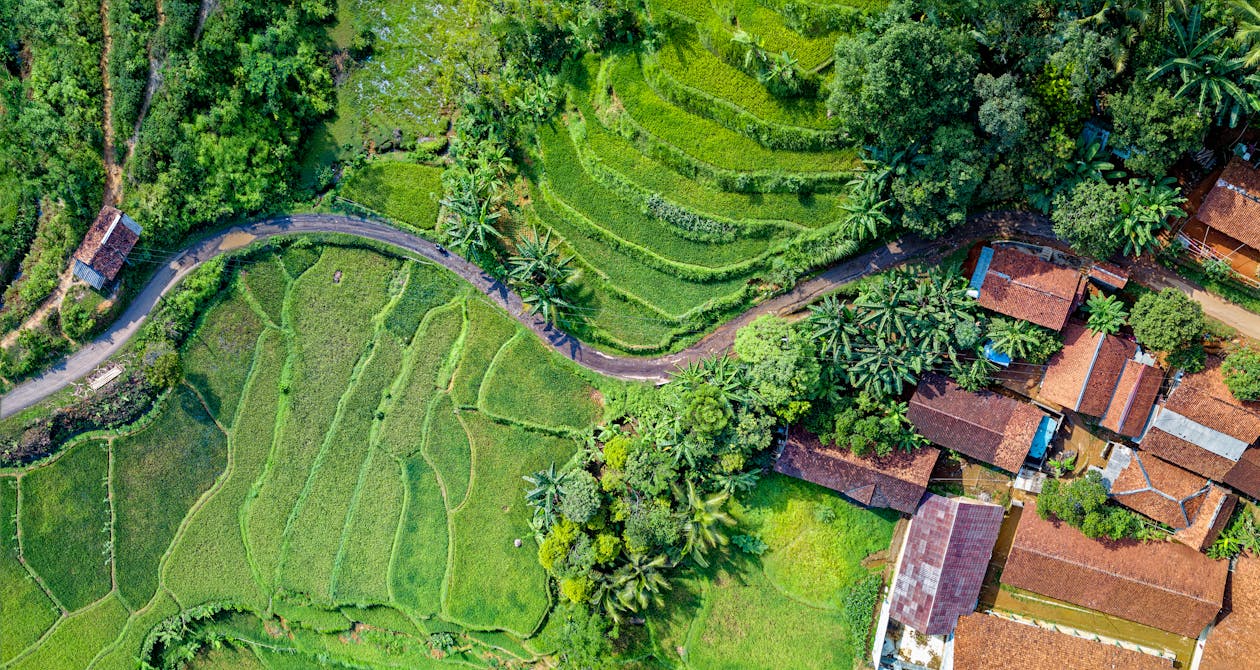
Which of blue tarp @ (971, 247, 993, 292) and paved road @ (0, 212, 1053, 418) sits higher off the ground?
blue tarp @ (971, 247, 993, 292)

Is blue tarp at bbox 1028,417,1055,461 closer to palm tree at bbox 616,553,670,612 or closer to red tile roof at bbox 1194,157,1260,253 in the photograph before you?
red tile roof at bbox 1194,157,1260,253

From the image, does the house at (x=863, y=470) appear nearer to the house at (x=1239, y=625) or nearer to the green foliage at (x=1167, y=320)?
the green foliage at (x=1167, y=320)

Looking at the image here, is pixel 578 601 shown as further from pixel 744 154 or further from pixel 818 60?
pixel 818 60

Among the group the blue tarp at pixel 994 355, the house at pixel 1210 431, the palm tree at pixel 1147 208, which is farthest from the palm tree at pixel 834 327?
the house at pixel 1210 431

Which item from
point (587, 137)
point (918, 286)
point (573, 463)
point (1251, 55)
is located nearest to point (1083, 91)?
point (1251, 55)

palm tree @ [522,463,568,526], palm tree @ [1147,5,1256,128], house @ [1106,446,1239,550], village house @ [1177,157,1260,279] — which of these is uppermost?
palm tree @ [1147,5,1256,128]

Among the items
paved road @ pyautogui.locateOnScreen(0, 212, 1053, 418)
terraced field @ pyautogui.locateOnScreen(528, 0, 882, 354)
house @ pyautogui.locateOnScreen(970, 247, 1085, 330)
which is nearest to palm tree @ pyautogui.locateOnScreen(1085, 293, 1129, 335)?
house @ pyautogui.locateOnScreen(970, 247, 1085, 330)

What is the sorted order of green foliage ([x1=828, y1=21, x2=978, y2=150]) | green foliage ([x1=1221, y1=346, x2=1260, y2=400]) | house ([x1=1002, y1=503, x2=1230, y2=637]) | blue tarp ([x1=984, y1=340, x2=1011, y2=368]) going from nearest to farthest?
green foliage ([x1=828, y1=21, x2=978, y2=150]) → green foliage ([x1=1221, y1=346, x2=1260, y2=400]) → house ([x1=1002, y1=503, x2=1230, y2=637]) → blue tarp ([x1=984, y1=340, x2=1011, y2=368])
